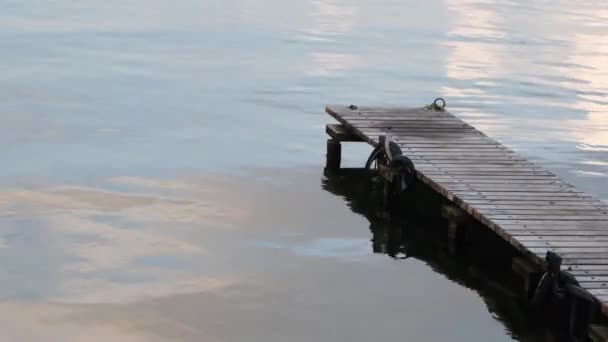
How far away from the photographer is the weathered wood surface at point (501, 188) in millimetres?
12164

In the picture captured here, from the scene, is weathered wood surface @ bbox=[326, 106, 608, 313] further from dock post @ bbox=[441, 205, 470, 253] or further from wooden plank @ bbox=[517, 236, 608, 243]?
dock post @ bbox=[441, 205, 470, 253]

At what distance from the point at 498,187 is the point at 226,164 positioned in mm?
4651

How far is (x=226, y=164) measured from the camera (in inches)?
686

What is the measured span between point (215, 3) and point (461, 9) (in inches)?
409

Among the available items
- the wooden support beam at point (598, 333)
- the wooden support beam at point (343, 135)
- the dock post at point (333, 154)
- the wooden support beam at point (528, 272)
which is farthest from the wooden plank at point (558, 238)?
the dock post at point (333, 154)

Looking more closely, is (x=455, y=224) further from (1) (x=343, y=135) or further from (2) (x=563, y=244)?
(1) (x=343, y=135)

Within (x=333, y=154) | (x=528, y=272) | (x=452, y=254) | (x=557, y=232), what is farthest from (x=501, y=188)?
(x=333, y=154)

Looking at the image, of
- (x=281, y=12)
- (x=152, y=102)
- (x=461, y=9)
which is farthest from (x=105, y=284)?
(x=461, y=9)

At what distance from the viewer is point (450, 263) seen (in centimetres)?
1392

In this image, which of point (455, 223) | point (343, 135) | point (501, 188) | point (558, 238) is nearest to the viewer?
point (558, 238)

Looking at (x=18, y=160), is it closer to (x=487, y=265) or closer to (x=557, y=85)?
(x=487, y=265)

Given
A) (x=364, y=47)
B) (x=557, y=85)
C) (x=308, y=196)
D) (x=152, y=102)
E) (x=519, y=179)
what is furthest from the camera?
(x=364, y=47)

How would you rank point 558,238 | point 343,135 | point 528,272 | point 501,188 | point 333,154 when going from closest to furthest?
point 528,272, point 558,238, point 501,188, point 343,135, point 333,154

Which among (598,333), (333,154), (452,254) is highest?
(333,154)
